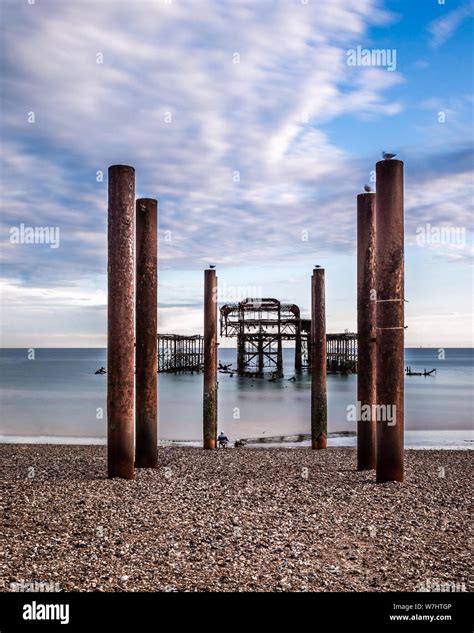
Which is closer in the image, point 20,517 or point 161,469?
point 20,517

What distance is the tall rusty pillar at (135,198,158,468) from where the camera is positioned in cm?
1040

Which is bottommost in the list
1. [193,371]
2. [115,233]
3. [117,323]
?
[193,371]

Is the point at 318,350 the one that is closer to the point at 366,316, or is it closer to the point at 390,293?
the point at 366,316

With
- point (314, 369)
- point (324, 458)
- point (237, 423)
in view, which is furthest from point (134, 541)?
point (237, 423)

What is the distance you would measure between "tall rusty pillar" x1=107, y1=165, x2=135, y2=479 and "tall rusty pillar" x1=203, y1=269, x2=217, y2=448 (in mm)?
5851

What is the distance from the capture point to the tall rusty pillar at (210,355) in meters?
15.0

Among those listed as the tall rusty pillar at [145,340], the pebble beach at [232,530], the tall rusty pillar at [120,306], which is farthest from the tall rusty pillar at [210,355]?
the tall rusty pillar at [120,306]

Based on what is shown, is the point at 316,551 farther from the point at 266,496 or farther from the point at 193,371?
the point at 193,371

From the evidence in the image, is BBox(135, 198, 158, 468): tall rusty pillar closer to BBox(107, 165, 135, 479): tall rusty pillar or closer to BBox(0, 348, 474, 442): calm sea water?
BBox(107, 165, 135, 479): tall rusty pillar

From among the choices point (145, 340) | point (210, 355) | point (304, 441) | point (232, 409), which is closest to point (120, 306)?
point (145, 340)

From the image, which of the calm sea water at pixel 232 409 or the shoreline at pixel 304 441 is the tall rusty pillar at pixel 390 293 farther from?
the calm sea water at pixel 232 409

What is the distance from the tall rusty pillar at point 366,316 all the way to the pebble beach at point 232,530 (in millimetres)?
490

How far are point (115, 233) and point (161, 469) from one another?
404cm

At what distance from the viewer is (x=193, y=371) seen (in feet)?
223
